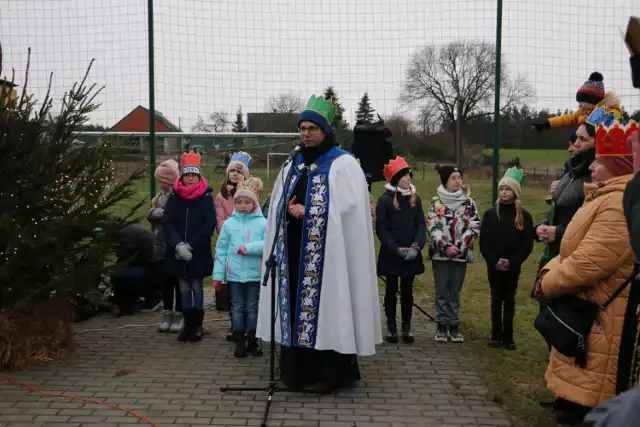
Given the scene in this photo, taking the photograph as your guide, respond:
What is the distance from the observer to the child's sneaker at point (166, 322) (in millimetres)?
7219

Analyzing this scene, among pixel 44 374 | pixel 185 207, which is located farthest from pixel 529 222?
pixel 44 374

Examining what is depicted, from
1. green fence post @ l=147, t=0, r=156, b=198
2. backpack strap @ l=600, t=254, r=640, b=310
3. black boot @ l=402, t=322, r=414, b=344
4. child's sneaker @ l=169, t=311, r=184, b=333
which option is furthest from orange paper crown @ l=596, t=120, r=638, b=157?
green fence post @ l=147, t=0, r=156, b=198

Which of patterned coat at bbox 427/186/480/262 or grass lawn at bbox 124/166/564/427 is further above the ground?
patterned coat at bbox 427/186/480/262

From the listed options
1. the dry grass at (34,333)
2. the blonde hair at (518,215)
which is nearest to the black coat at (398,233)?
the blonde hair at (518,215)

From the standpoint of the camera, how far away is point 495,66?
8719 mm

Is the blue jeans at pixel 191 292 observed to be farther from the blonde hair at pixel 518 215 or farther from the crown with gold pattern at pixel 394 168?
the blonde hair at pixel 518 215

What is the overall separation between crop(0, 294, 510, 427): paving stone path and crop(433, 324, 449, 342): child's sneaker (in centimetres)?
11

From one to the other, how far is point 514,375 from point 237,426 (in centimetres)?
258

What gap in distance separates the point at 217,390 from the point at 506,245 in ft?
10.0

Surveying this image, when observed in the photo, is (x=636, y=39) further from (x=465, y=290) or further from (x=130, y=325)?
(x=465, y=290)

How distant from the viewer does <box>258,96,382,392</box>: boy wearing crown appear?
17.2 ft

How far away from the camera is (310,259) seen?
5348mm

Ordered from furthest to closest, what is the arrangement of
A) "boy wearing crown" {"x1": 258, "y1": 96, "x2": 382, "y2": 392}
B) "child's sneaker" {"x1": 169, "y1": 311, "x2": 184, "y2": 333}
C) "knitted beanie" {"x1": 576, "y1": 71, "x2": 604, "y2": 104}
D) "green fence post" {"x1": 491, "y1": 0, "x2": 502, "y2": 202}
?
"green fence post" {"x1": 491, "y1": 0, "x2": 502, "y2": 202} → "child's sneaker" {"x1": 169, "y1": 311, "x2": 184, "y2": 333} → "knitted beanie" {"x1": 576, "y1": 71, "x2": 604, "y2": 104} → "boy wearing crown" {"x1": 258, "y1": 96, "x2": 382, "y2": 392}

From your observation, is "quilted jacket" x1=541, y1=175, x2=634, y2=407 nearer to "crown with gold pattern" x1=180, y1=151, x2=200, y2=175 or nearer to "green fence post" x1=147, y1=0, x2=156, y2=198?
"crown with gold pattern" x1=180, y1=151, x2=200, y2=175
